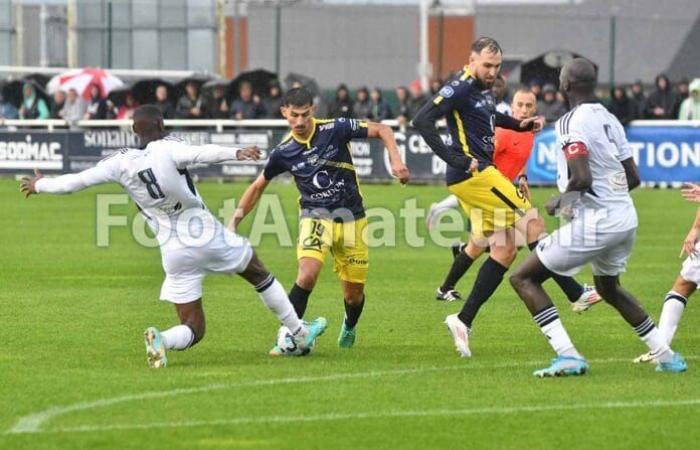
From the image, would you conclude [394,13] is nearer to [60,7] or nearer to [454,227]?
[60,7]

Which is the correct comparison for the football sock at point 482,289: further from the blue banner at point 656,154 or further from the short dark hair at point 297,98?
the blue banner at point 656,154

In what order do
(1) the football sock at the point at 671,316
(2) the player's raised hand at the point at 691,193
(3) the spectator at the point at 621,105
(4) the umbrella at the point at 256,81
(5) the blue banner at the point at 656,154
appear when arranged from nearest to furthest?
1. (2) the player's raised hand at the point at 691,193
2. (1) the football sock at the point at 671,316
3. (5) the blue banner at the point at 656,154
4. (3) the spectator at the point at 621,105
5. (4) the umbrella at the point at 256,81

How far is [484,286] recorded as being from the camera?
11.5 m

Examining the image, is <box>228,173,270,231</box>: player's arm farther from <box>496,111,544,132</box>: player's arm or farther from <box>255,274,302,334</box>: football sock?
<box>496,111,544,132</box>: player's arm

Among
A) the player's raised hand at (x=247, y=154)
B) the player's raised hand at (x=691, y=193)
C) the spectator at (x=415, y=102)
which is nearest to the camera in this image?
the player's raised hand at (x=247, y=154)

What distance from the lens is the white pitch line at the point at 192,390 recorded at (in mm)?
8616

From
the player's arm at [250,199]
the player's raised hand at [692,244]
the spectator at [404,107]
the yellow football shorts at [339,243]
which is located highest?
the player's arm at [250,199]

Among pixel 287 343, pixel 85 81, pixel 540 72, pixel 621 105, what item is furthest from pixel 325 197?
pixel 85 81

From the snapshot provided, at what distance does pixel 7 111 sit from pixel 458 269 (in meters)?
23.4

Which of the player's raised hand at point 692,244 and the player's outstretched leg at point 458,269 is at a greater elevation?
the player's raised hand at point 692,244

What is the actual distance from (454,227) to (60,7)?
121 feet

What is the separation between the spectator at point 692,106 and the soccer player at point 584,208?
66.3ft

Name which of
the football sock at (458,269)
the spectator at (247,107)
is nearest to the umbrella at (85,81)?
the spectator at (247,107)

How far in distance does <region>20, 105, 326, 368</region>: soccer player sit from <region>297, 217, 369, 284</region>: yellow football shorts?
0.64 meters
